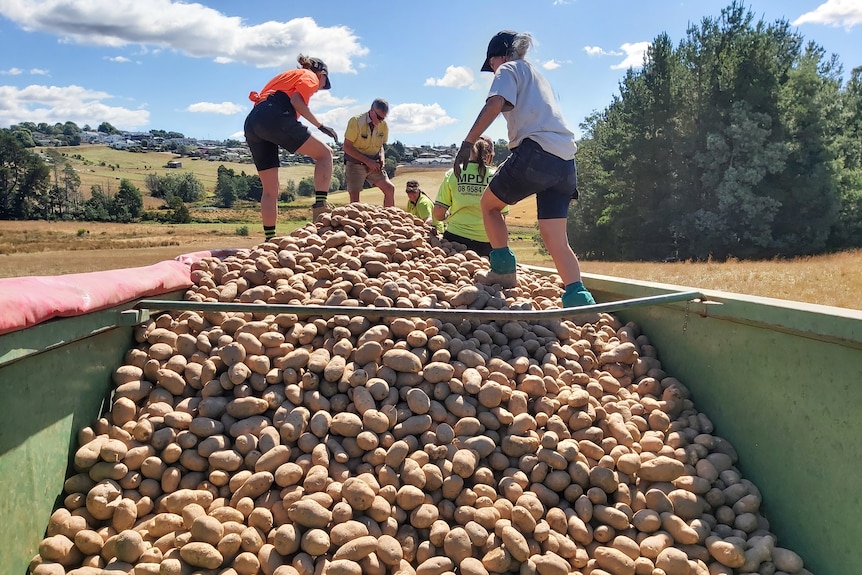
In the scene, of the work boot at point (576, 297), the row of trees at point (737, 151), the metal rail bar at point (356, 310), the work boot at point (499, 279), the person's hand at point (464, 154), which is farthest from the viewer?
the row of trees at point (737, 151)

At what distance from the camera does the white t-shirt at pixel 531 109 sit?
10.3 ft

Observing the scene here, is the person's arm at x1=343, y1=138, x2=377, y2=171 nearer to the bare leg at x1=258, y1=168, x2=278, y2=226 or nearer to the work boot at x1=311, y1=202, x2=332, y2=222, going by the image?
the work boot at x1=311, y1=202, x2=332, y2=222

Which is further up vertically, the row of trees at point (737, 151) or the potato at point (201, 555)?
the row of trees at point (737, 151)

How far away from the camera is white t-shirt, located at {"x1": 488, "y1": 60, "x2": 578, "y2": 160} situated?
10.3 ft

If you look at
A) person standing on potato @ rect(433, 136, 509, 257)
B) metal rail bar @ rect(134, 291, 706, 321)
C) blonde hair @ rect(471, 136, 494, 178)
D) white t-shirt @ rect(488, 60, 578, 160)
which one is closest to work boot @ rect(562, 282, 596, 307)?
metal rail bar @ rect(134, 291, 706, 321)

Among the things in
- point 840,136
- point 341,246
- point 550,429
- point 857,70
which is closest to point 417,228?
point 341,246

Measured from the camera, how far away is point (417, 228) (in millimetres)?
4246

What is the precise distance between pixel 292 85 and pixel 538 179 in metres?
2.22

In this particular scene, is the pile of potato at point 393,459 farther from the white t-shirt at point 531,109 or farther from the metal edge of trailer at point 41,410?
the white t-shirt at point 531,109

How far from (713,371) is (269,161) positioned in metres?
3.42

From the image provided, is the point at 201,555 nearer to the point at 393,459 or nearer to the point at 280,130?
the point at 393,459

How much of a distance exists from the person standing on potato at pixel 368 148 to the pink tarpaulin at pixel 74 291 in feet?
11.4

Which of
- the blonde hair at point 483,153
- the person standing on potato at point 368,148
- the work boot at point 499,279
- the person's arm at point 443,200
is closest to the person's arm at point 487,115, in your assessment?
the work boot at point 499,279

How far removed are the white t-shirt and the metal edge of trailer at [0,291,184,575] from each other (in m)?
2.13
